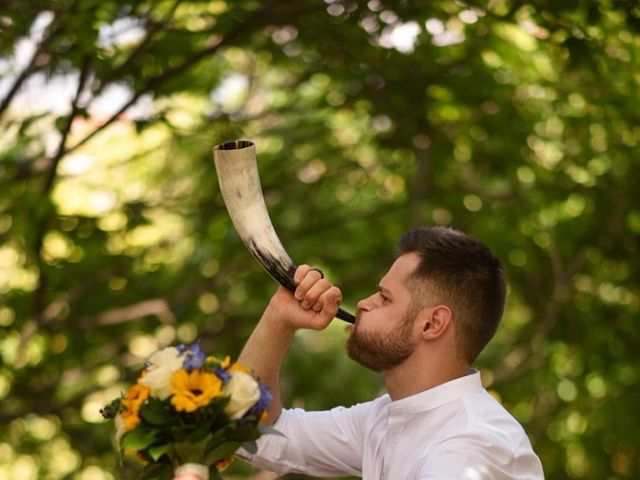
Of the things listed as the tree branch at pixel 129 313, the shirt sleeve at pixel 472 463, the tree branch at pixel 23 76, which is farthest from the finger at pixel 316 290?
the tree branch at pixel 129 313

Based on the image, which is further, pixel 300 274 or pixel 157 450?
pixel 300 274

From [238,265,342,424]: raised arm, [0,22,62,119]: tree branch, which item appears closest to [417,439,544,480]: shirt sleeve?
[238,265,342,424]: raised arm

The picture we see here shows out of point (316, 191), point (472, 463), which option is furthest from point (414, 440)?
point (316, 191)

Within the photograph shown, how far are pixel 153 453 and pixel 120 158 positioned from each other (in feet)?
23.3

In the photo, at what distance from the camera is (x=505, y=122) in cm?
834

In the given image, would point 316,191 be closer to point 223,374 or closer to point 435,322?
point 435,322

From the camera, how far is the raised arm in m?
4.17

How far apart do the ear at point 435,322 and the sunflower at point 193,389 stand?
952mm

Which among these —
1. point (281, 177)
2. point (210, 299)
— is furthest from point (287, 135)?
point (210, 299)

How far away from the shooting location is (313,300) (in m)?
4.19

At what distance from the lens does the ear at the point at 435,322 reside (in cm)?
411

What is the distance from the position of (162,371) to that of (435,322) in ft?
3.53

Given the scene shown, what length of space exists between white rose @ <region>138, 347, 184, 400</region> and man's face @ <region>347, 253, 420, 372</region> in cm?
83

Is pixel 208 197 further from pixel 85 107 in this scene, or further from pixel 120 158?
pixel 85 107
